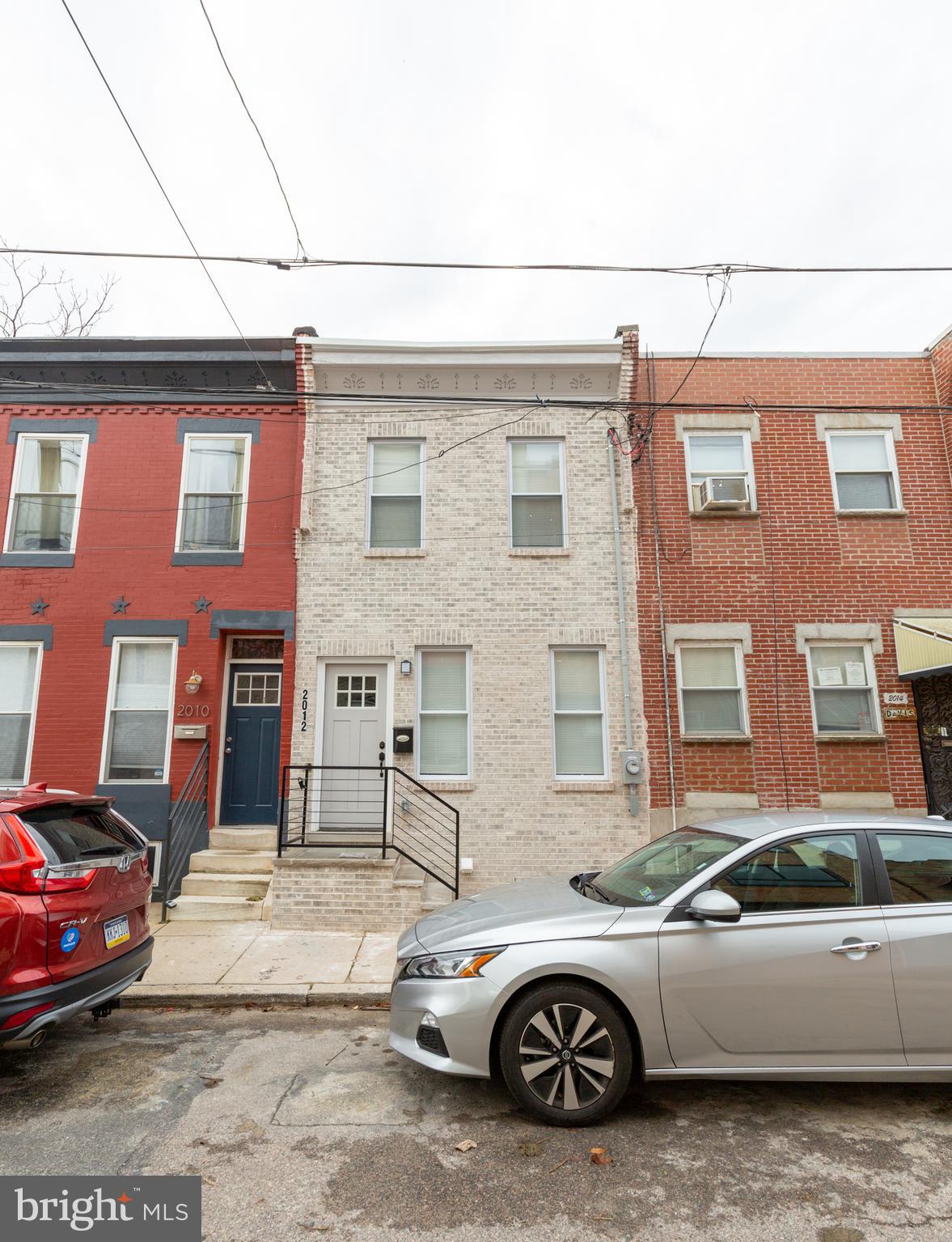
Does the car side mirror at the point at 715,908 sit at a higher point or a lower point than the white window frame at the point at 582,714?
lower

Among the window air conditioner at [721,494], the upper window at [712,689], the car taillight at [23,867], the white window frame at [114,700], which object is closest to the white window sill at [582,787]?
the upper window at [712,689]

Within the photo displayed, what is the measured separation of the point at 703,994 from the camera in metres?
3.80

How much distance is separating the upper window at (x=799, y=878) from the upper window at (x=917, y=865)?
0.19 m

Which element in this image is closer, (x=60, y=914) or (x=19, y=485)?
(x=60, y=914)

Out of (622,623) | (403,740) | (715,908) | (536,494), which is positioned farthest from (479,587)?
(715,908)

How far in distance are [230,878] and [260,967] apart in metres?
2.16

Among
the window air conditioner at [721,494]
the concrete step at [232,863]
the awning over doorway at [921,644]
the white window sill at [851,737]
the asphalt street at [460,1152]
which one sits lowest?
the asphalt street at [460,1152]

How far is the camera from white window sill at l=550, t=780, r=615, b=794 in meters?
9.40

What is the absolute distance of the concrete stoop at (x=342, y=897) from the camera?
801 cm

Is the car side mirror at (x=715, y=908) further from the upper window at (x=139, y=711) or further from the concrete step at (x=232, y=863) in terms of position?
the upper window at (x=139, y=711)

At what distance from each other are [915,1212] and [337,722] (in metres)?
7.69

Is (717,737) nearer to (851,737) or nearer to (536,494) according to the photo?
(851,737)

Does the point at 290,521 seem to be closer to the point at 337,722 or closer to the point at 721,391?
the point at 337,722

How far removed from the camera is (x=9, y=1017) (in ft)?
12.6
